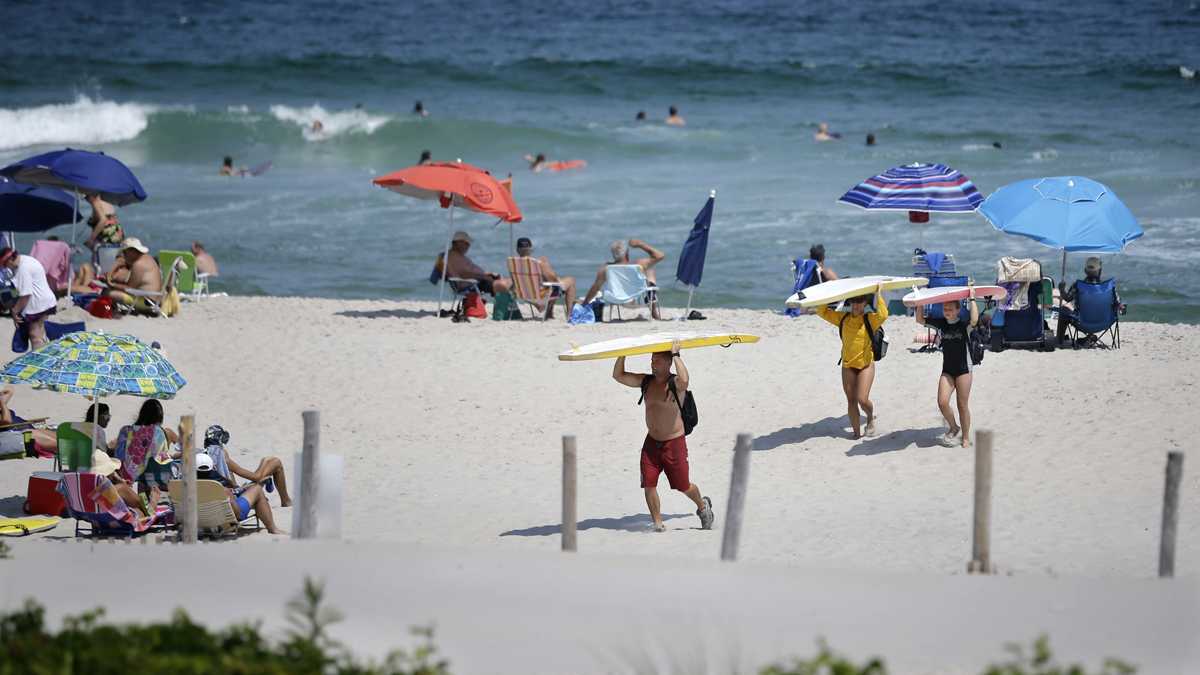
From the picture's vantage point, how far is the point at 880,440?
38.0 ft

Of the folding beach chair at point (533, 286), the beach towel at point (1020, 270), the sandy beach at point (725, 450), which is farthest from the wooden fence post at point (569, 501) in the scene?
the folding beach chair at point (533, 286)

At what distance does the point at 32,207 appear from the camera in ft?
57.3

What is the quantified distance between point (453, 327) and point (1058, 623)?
33.6ft

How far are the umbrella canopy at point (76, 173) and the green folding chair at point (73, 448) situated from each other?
265 inches

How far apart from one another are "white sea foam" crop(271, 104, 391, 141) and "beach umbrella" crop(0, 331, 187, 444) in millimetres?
26624

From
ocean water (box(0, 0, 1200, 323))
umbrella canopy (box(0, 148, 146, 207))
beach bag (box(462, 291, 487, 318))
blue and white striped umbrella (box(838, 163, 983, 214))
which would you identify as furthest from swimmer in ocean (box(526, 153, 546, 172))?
blue and white striped umbrella (box(838, 163, 983, 214))

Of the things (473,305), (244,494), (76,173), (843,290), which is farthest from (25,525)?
(473,305)

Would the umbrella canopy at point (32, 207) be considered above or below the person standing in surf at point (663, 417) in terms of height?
above

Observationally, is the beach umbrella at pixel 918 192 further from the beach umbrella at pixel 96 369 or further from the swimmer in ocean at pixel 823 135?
the swimmer in ocean at pixel 823 135

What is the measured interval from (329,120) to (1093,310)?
26.6 metres

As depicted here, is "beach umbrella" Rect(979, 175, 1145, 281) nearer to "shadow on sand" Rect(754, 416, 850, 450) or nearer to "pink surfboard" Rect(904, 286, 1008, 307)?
"pink surfboard" Rect(904, 286, 1008, 307)

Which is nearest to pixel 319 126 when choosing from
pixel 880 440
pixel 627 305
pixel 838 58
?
pixel 838 58

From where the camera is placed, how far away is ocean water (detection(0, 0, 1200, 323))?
22.6 metres

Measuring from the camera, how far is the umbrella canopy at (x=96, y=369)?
9289mm
